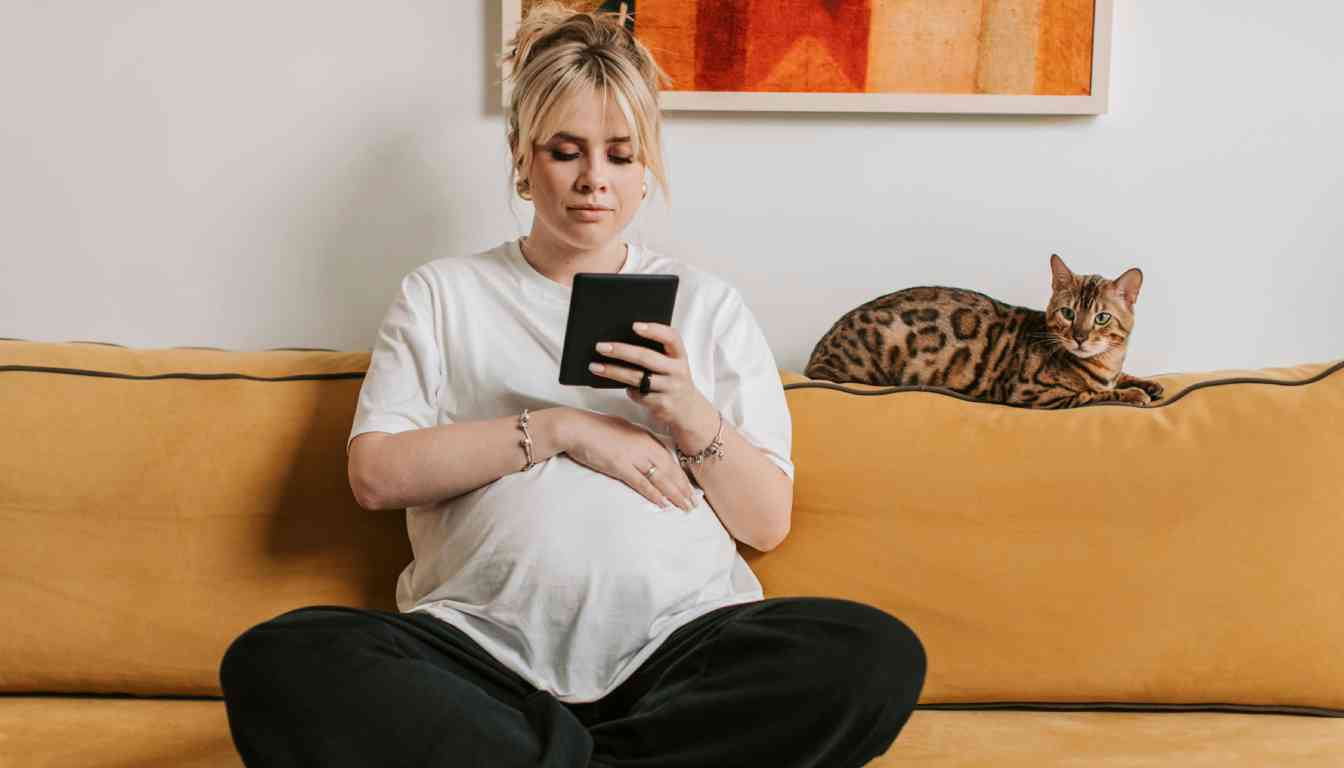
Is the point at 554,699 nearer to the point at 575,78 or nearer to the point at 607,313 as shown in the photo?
the point at 607,313

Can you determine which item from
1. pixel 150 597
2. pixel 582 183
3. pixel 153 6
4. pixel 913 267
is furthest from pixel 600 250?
pixel 153 6

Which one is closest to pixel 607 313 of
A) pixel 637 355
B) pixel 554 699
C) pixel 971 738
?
pixel 637 355

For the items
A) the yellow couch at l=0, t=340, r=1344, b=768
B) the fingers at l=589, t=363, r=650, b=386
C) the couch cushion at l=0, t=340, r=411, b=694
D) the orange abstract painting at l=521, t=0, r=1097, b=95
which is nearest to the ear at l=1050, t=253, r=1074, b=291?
the yellow couch at l=0, t=340, r=1344, b=768

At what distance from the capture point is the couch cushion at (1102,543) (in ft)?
4.70

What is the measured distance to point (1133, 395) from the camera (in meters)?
1.62

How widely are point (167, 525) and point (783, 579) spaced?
2.66ft

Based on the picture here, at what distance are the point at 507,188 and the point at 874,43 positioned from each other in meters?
0.63

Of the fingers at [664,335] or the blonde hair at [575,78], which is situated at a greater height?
the blonde hair at [575,78]

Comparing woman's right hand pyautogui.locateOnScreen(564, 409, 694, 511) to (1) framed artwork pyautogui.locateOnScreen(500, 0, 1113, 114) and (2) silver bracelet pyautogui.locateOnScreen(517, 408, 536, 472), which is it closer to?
(2) silver bracelet pyautogui.locateOnScreen(517, 408, 536, 472)

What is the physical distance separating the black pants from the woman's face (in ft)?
1.70

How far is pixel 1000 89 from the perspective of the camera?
5.97 feet

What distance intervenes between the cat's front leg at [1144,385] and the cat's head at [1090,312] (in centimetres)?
5

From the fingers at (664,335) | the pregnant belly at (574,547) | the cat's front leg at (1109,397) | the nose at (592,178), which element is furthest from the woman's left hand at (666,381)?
the cat's front leg at (1109,397)

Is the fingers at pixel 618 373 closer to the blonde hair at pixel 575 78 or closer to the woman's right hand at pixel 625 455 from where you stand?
the woman's right hand at pixel 625 455
